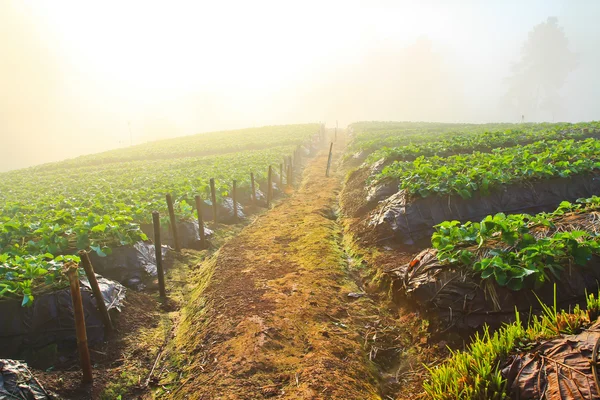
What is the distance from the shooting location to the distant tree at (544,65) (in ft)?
283

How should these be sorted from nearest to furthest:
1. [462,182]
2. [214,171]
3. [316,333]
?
[316,333], [462,182], [214,171]

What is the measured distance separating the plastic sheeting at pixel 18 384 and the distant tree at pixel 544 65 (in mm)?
108430

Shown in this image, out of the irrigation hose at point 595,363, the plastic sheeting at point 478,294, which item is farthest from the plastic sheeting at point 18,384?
the irrigation hose at point 595,363

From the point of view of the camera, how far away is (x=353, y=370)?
493 centimetres

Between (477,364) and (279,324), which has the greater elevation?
(477,364)

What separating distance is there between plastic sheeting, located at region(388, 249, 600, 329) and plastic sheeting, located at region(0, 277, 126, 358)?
20.5 ft

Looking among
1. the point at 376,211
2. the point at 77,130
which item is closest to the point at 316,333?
the point at 376,211

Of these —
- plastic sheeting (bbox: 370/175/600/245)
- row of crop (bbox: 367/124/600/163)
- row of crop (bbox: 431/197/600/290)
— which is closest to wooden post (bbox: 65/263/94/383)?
Result: row of crop (bbox: 431/197/600/290)

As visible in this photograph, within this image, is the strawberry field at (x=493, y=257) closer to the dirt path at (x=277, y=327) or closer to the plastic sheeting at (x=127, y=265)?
Result: the dirt path at (x=277, y=327)

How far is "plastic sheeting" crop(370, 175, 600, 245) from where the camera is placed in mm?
8797

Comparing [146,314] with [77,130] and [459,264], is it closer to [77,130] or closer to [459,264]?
[459,264]

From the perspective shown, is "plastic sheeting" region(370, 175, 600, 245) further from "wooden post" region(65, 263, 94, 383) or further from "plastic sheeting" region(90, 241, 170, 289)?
"wooden post" region(65, 263, 94, 383)

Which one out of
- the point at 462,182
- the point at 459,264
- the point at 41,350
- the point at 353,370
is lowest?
the point at 353,370

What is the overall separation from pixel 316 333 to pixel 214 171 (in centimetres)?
1466
